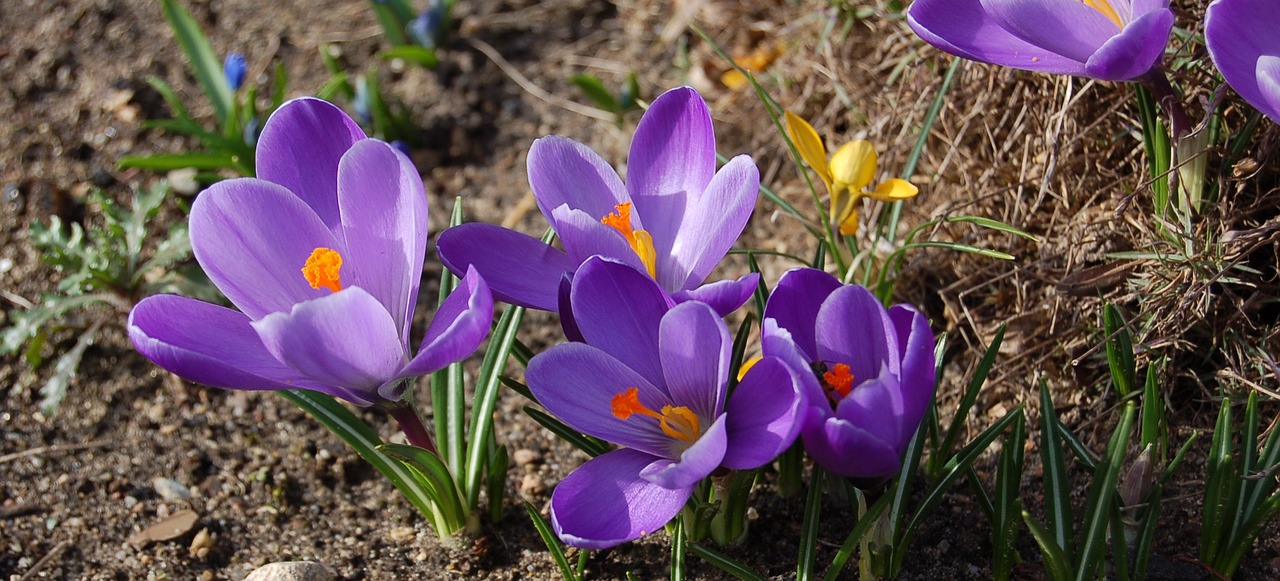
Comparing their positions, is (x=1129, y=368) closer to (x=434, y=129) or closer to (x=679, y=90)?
(x=679, y=90)

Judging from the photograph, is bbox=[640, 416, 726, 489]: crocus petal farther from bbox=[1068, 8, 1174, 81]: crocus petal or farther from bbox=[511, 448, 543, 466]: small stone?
bbox=[511, 448, 543, 466]: small stone

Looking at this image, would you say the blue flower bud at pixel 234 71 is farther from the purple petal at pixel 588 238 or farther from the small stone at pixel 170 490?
the purple petal at pixel 588 238

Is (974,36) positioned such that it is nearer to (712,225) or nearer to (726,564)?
(712,225)

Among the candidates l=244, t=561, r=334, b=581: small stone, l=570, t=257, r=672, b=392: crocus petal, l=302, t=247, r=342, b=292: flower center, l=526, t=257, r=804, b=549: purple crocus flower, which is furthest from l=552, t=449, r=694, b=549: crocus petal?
l=244, t=561, r=334, b=581: small stone

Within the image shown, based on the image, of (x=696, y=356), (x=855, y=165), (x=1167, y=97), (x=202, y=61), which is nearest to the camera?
(x=696, y=356)

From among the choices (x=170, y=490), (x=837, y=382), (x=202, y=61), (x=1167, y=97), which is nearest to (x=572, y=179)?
(x=837, y=382)

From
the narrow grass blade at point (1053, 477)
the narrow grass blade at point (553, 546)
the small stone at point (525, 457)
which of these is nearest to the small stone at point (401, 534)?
the small stone at point (525, 457)
